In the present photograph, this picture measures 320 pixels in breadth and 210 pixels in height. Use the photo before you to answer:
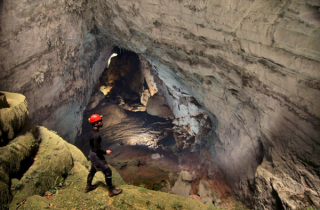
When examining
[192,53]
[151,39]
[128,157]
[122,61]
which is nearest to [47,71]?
[151,39]

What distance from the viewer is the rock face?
4492 mm

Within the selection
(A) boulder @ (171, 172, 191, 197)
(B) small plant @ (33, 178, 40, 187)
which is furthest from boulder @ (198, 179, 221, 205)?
(B) small plant @ (33, 178, 40, 187)

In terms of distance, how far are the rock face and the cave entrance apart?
3.38 metres

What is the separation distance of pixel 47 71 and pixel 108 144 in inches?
341

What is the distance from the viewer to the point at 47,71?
8070mm

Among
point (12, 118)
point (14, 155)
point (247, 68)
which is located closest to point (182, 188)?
point (247, 68)

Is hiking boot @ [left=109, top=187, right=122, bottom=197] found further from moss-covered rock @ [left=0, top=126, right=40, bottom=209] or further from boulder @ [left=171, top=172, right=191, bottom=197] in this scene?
boulder @ [left=171, top=172, right=191, bottom=197]

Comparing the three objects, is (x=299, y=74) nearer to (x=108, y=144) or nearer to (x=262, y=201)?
(x=262, y=201)

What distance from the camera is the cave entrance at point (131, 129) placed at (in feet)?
35.3

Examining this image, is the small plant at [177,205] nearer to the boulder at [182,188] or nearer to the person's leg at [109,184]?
the person's leg at [109,184]

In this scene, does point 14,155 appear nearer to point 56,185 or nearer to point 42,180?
point 42,180

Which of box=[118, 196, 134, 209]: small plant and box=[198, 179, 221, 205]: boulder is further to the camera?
box=[198, 179, 221, 205]: boulder

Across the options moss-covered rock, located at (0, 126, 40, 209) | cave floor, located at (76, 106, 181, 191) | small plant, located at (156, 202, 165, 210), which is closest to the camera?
moss-covered rock, located at (0, 126, 40, 209)

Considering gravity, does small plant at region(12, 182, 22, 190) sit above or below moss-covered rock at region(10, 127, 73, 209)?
above
